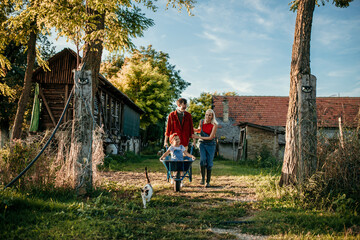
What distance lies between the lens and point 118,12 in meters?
8.00

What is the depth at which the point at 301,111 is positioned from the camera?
526 centimetres

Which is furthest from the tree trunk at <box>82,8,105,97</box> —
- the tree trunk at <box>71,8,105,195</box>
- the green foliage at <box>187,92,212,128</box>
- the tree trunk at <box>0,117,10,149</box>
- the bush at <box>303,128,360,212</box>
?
the green foliage at <box>187,92,212,128</box>

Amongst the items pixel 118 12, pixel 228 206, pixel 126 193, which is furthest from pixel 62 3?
pixel 228 206

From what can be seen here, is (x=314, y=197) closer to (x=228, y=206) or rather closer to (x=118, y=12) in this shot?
(x=228, y=206)

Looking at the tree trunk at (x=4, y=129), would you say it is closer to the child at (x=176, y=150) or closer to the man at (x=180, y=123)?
the man at (x=180, y=123)

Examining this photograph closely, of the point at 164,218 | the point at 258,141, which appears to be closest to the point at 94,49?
the point at 164,218

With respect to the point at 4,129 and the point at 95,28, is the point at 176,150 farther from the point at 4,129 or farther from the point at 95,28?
the point at 4,129

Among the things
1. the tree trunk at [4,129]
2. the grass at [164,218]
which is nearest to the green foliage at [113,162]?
the grass at [164,218]

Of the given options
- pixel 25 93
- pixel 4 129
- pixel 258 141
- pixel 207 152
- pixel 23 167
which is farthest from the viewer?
pixel 4 129

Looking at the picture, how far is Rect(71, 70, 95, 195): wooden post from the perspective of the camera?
5426 millimetres

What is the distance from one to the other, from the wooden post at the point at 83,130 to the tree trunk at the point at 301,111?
13.6 feet

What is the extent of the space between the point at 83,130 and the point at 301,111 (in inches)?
177

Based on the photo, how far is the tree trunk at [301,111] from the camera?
16.7 ft

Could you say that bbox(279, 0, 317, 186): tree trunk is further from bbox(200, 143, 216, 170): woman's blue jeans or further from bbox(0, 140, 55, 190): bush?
bbox(0, 140, 55, 190): bush
